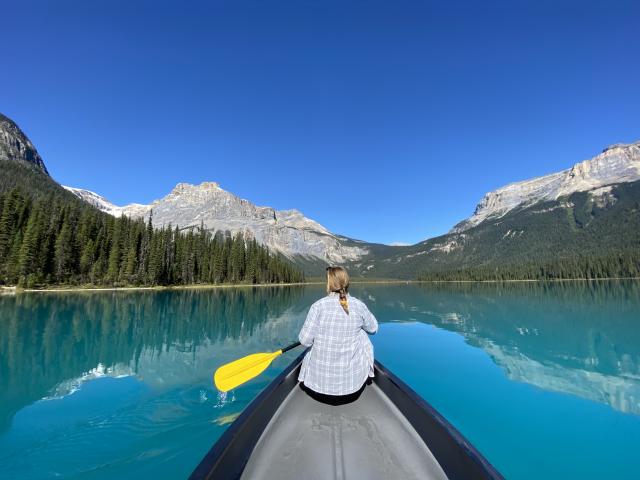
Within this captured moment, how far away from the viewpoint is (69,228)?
6656 cm

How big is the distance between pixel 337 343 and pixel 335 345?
5cm

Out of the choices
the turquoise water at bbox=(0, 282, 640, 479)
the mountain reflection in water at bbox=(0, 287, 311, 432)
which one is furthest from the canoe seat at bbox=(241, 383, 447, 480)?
the mountain reflection in water at bbox=(0, 287, 311, 432)

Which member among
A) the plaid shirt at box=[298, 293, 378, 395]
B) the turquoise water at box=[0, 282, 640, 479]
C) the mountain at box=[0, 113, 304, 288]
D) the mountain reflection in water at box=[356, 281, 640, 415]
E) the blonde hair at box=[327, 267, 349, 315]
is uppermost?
the mountain at box=[0, 113, 304, 288]

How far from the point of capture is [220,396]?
33.4ft

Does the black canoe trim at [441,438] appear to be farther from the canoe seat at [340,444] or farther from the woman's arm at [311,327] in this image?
the woman's arm at [311,327]

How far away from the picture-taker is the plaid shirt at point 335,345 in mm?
5066

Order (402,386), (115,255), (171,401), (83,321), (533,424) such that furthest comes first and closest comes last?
(115,255)
(83,321)
(171,401)
(533,424)
(402,386)

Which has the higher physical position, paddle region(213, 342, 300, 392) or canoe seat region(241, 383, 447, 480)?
paddle region(213, 342, 300, 392)

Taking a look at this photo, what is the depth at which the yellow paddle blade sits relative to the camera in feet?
22.0

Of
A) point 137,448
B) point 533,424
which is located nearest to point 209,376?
point 137,448

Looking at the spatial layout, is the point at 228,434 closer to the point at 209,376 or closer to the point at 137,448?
the point at 137,448

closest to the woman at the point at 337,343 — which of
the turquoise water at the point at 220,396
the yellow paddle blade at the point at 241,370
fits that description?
the yellow paddle blade at the point at 241,370

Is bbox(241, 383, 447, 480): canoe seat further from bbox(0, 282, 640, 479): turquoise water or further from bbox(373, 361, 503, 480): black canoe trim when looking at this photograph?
bbox(0, 282, 640, 479): turquoise water

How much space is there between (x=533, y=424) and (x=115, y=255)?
80.8 meters
